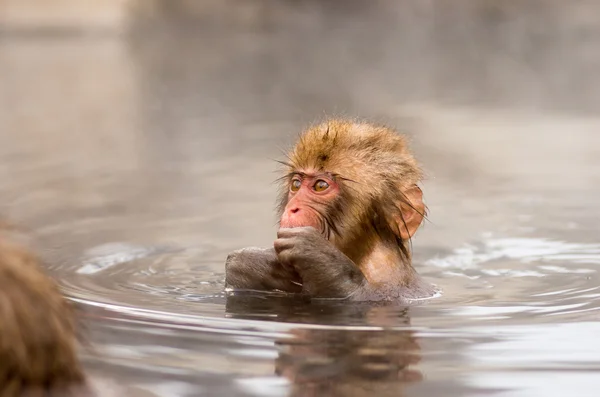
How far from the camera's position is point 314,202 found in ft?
16.6

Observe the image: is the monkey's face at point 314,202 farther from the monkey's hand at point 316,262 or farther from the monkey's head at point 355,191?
the monkey's hand at point 316,262

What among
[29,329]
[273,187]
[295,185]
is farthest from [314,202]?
[273,187]

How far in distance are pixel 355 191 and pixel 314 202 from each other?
0.18 m

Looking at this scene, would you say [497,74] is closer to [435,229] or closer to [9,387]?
[435,229]

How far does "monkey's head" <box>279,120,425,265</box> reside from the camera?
16.7 feet

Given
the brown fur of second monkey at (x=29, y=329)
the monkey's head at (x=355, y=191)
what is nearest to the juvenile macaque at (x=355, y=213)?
the monkey's head at (x=355, y=191)

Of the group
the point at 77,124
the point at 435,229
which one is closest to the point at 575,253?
the point at 435,229

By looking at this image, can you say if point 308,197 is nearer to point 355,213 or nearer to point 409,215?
point 355,213

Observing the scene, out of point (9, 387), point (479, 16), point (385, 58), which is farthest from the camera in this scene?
point (479, 16)

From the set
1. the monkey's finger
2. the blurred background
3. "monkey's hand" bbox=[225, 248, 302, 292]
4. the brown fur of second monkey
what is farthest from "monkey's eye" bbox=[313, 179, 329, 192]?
the brown fur of second monkey

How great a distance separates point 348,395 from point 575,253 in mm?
3563

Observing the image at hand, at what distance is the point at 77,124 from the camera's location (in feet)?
39.2


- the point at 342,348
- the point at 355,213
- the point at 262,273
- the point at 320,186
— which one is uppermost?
the point at 320,186

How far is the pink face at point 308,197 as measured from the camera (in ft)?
16.3
